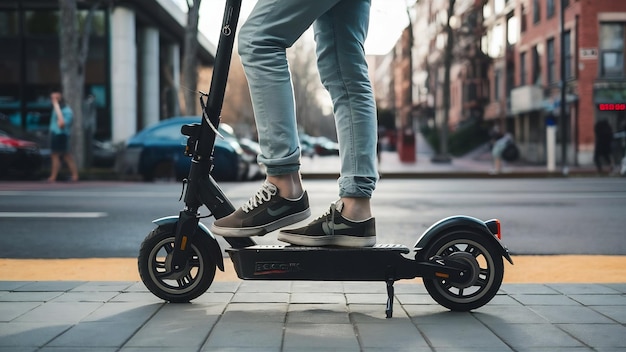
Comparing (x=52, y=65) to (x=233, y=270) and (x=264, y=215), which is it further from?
(x=264, y=215)

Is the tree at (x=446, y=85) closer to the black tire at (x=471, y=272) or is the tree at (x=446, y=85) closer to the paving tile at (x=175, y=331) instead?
the black tire at (x=471, y=272)

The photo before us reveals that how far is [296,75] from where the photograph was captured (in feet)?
208

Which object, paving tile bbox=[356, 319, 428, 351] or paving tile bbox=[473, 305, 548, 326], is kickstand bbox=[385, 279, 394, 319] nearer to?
paving tile bbox=[356, 319, 428, 351]

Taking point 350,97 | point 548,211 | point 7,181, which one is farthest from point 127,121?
point 350,97

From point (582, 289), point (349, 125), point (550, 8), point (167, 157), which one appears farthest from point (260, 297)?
point (550, 8)

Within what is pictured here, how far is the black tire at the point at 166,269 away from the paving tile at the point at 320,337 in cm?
63

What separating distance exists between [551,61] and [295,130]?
34.3m

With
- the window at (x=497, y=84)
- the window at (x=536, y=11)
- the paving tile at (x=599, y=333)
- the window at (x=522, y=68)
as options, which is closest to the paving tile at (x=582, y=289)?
the paving tile at (x=599, y=333)

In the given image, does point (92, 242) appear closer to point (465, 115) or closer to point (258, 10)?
point (258, 10)

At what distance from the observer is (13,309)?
344 centimetres

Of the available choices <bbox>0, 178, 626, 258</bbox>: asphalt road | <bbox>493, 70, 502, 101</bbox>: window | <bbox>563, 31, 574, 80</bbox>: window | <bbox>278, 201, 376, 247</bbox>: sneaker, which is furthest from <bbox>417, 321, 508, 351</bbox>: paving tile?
<bbox>493, 70, 502, 101</bbox>: window

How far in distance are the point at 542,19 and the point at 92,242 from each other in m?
34.1

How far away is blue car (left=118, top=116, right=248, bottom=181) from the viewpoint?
16.1 m

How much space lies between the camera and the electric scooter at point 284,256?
3361 millimetres
